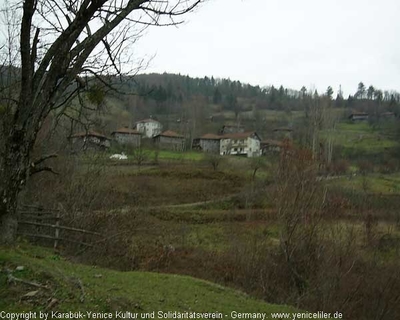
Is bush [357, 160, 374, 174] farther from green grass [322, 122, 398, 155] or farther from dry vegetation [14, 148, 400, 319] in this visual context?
dry vegetation [14, 148, 400, 319]

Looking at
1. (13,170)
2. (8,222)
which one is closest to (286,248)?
(8,222)

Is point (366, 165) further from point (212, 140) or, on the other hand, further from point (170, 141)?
point (170, 141)

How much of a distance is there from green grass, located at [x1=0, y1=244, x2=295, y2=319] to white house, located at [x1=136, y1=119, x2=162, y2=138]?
3052 inches

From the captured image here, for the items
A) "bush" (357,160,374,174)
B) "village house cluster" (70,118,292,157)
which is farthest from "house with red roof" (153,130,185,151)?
"bush" (357,160,374,174)

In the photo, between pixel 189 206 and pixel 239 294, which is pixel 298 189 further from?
pixel 189 206

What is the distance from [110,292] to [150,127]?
87.1 m

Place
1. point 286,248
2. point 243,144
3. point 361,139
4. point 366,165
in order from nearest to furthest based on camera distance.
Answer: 1. point 286,248
2. point 366,165
3. point 361,139
4. point 243,144

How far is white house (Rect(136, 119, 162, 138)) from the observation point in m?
86.6

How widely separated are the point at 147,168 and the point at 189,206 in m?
12.2

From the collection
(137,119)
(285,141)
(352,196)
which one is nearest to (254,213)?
(352,196)

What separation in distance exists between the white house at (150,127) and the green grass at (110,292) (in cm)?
7752

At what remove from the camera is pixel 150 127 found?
93312 millimetres

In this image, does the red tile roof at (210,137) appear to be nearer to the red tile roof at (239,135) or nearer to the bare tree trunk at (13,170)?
the red tile roof at (239,135)

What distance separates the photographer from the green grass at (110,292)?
5.98 m
